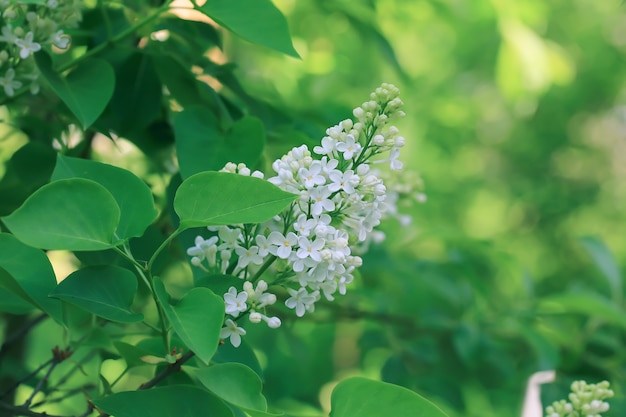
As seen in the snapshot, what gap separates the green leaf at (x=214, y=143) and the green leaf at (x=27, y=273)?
6.6 inches

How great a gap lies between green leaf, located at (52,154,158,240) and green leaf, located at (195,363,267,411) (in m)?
0.12

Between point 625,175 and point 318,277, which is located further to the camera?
point 625,175

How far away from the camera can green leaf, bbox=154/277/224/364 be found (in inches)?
18.7

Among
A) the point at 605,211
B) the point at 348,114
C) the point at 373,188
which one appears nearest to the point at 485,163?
the point at 605,211

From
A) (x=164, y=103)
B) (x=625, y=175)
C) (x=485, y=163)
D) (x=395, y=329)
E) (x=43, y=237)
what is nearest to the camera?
(x=43, y=237)

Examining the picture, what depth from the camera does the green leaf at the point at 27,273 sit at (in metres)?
0.56

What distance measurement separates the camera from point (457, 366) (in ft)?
4.57

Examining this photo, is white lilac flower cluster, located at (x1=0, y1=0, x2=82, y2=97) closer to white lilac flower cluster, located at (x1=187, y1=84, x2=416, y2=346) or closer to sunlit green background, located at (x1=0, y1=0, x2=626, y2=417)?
sunlit green background, located at (x1=0, y1=0, x2=626, y2=417)

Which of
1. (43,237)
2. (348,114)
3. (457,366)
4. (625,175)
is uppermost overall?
(43,237)

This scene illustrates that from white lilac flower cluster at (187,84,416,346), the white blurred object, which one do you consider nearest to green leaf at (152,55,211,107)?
white lilac flower cluster at (187,84,416,346)

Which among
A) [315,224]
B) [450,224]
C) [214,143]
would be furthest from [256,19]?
[450,224]

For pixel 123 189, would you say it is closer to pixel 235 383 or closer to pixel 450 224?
pixel 235 383

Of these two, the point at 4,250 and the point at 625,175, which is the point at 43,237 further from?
the point at 625,175

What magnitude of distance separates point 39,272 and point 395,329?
2.96ft
